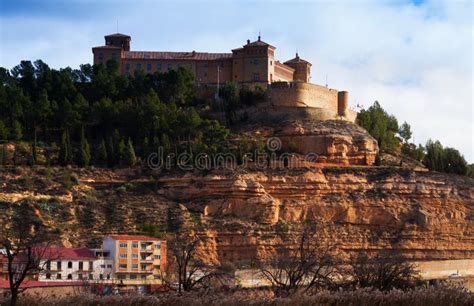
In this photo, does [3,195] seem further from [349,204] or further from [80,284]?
[349,204]

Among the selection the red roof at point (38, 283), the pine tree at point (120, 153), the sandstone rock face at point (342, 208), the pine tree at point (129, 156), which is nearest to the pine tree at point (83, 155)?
the pine tree at point (120, 153)

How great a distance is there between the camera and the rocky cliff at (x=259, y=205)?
210 ft

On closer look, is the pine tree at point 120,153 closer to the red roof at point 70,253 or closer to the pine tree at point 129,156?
the pine tree at point 129,156

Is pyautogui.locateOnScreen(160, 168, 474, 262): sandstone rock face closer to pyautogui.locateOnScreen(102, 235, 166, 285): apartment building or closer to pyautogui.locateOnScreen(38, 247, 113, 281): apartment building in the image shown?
pyautogui.locateOnScreen(102, 235, 166, 285): apartment building

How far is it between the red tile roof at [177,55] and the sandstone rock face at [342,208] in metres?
16.4

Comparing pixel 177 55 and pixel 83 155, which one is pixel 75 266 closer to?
pixel 83 155

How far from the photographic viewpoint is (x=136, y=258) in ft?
192

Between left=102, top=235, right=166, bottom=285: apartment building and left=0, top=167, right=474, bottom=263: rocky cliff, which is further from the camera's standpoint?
left=0, top=167, right=474, bottom=263: rocky cliff

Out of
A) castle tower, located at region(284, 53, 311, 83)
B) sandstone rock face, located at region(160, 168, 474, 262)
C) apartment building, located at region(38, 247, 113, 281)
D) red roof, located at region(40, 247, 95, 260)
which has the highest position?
castle tower, located at region(284, 53, 311, 83)

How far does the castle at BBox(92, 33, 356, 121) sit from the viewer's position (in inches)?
3027

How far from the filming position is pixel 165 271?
58.0m

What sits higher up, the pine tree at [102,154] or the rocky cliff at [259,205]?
the pine tree at [102,154]

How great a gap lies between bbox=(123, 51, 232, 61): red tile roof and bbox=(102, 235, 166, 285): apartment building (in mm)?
26223

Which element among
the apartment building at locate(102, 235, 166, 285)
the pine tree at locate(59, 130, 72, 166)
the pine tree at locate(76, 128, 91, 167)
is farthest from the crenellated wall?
the apartment building at locate(102, 235, 166, 285)
